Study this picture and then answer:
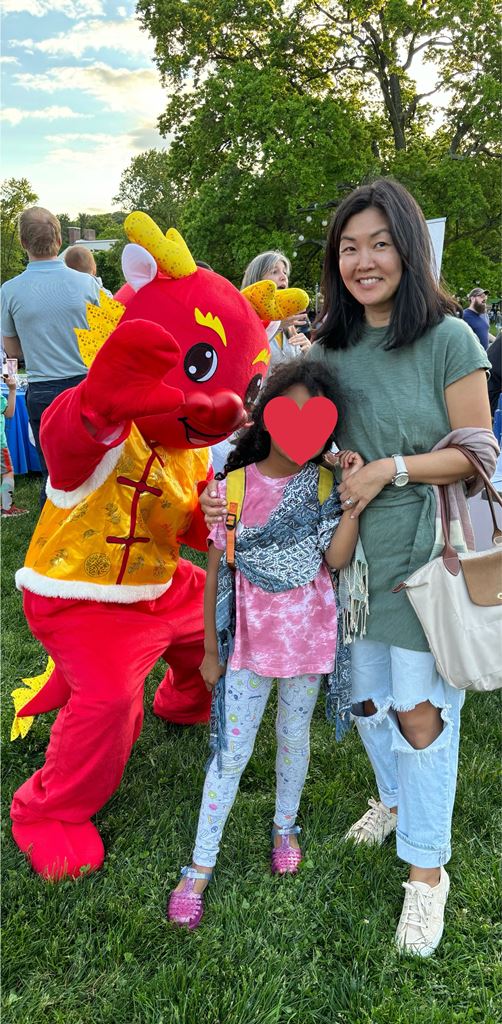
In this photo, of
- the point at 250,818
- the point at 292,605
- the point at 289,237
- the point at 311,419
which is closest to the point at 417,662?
the point at 292,605

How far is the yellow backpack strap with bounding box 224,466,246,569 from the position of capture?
73.7 inches

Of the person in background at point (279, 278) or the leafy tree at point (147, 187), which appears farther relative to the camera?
the leafy tree at point (147, 187)

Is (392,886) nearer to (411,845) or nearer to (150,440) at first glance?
(411,845)

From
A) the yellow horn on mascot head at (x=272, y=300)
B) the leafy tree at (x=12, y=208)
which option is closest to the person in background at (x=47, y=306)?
the yellow horn on mascot head at (x=272, y=300)

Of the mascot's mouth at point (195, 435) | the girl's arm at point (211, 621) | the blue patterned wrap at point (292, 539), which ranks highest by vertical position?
the mascot's mouth at point (195, 435)

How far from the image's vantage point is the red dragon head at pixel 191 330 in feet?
6.39

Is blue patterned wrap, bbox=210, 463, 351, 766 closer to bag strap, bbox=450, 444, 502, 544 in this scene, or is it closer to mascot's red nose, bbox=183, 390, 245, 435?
mascot's red nose, bbox=183, 390, 245, 435

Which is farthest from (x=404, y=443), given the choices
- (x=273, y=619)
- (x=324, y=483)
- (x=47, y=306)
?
(x=47, y=306)

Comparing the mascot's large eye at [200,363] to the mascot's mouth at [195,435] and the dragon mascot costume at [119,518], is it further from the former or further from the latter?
the mascot's mouth at [195,435]

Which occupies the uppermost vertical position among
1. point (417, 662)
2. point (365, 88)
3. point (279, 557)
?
point (365, 88)

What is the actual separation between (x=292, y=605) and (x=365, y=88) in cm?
1898

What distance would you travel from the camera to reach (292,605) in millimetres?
1906

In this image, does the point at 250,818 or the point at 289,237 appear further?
the point at 289,237
